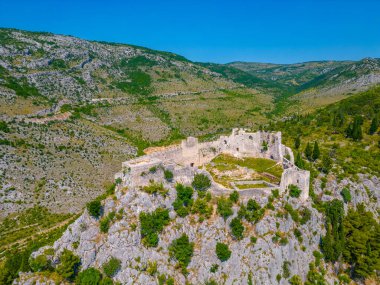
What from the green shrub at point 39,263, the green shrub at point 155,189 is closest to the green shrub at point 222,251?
the green shrub at point 155,189

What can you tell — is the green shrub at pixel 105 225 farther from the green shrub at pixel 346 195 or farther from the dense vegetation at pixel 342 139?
the green shrub at pixel 346 195

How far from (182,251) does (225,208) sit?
25.4 feet

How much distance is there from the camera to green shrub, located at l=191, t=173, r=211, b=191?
44.0 meters

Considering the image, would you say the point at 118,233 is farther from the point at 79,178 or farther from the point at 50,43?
the point at 50,43

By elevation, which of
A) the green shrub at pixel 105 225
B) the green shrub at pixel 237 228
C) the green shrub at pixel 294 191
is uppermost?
the green shrub at pixel 294 191

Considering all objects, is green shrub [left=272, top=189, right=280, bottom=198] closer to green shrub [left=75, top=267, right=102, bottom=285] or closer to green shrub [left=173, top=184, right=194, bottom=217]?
green shrub [left=173, top=184, right=194, bottom=217]

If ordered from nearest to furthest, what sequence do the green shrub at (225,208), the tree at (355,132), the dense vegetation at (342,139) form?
the green shrub at (225,208), the dense vegetation at (342,139), the tree at (355,132)

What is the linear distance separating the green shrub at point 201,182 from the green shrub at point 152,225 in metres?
5.55

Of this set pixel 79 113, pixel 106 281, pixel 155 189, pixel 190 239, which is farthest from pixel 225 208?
pixel 79 113

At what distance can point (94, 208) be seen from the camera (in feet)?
136

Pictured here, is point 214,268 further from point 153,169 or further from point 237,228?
point 153,169


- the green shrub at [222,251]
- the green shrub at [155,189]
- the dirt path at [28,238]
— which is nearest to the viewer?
the green shrub at [222,251]

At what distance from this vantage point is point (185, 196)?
143 feet

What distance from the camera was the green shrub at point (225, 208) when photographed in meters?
41.9
